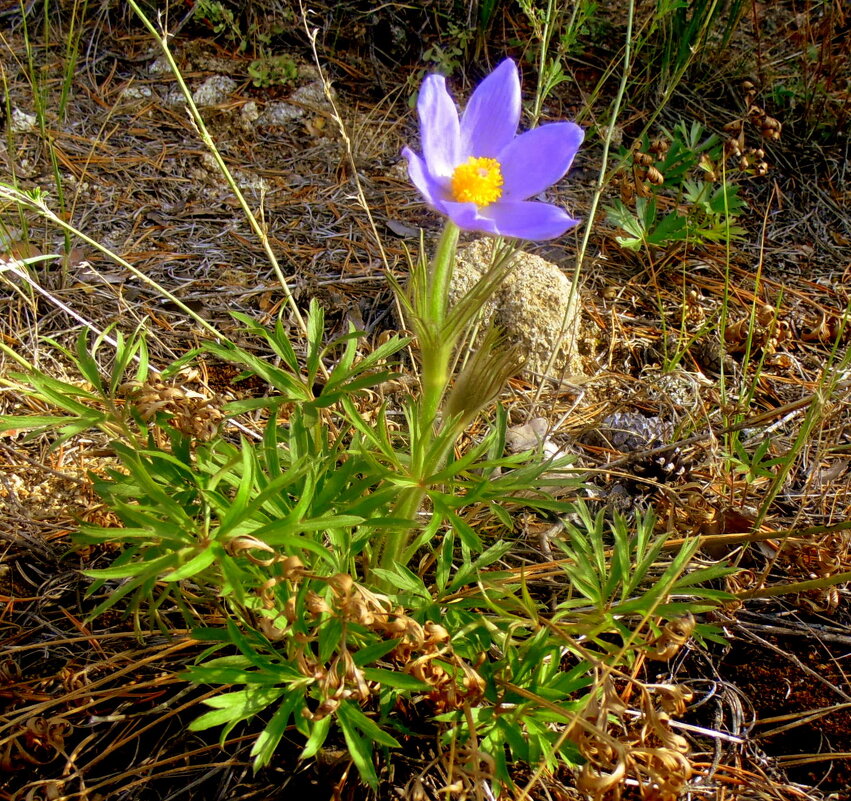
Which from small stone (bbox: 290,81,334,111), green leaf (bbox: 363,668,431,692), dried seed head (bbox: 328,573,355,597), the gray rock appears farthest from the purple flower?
small stone (bbox: 290,81,334,111)

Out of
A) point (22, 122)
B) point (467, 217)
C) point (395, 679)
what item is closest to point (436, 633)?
point (395, 679)

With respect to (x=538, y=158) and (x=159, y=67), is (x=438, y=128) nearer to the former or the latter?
(x=538, y=158)

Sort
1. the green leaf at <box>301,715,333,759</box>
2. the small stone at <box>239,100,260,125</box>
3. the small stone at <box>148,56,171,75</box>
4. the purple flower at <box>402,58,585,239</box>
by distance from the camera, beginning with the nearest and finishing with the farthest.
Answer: the green leaf at <box>301,715,333,759</box>
the purple flower at <box>402,58,585,239</box>
the small stone at <box>239,100,260,125</box>
the small stone at <box>148,56,171,75</box>

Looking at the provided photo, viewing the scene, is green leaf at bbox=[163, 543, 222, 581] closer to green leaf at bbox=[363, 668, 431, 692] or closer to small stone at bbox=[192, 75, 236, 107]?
green leaf at bbox=[363, 668, 431, 692]

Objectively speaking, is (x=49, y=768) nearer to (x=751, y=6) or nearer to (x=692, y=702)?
(x=692, y=702)

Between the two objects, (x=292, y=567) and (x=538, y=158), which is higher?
(x=538, y=158)

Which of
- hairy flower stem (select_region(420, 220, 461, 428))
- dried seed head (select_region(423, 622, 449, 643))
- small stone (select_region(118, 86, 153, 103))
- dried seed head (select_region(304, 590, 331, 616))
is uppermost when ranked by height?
hairy flower stem (select_region(420, 220, 461, 428))
